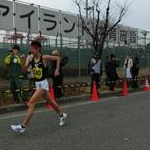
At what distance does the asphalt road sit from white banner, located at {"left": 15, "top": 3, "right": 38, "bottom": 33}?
5.61 m

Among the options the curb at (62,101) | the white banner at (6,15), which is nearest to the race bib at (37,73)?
the curb at (62,101)

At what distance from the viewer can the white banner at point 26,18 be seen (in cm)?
1722

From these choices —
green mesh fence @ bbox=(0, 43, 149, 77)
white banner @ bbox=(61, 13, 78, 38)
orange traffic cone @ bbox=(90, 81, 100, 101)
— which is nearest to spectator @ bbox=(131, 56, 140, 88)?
green mesh fence @ bbox=(0, 43, 149, 77)

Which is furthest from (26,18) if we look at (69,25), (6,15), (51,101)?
(51,101)

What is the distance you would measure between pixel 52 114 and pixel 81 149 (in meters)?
4.47

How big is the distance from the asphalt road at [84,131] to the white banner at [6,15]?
5.03 meters

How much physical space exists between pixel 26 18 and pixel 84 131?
9.67 meters

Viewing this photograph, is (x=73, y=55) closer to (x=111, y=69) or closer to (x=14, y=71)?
(x=111, y=69)

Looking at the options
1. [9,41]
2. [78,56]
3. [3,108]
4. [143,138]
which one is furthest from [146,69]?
[143,138]

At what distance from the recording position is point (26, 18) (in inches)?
697

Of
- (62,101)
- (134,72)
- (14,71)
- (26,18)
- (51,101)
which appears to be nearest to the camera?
(51,101)

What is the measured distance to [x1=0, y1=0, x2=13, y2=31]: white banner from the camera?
16359mm

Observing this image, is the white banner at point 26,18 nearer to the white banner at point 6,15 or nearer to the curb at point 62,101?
the white banner at point 6,15

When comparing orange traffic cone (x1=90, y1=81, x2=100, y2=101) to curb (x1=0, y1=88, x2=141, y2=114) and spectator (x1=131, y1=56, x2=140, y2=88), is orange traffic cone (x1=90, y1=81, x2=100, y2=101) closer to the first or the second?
curb (x1=0, y1=88, x2=141, y2=114)
